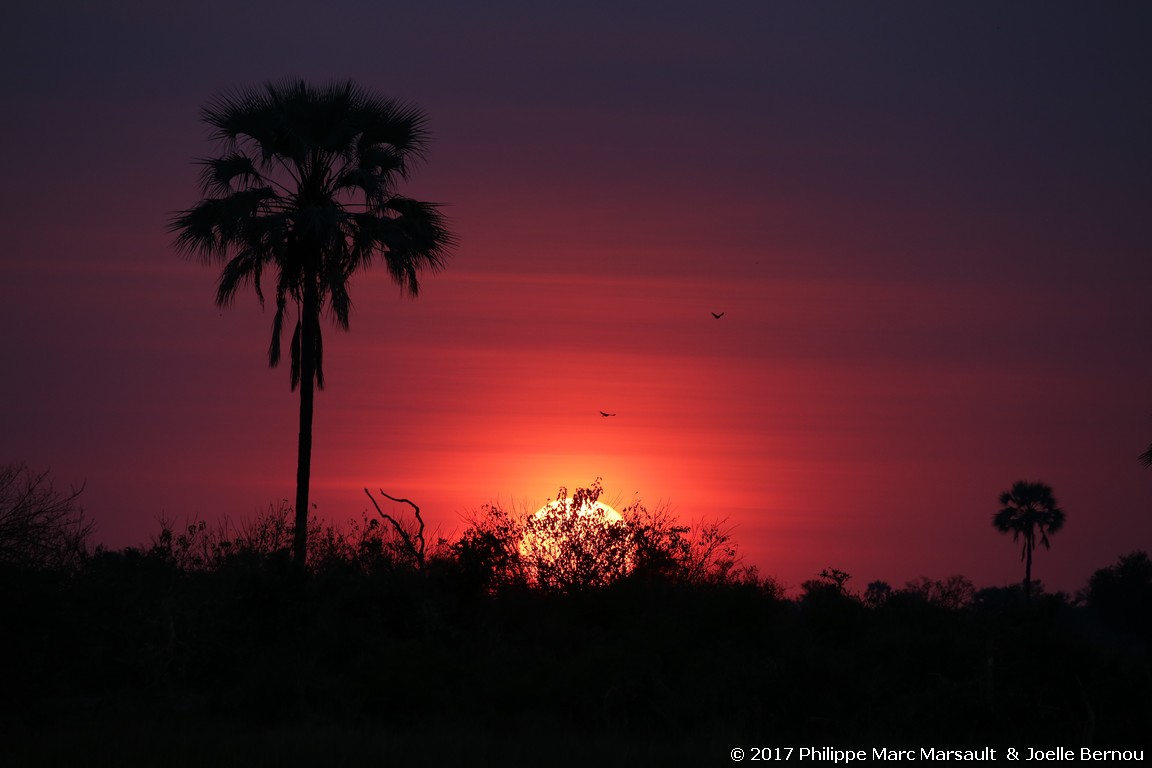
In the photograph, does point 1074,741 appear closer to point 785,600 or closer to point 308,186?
point 785,600

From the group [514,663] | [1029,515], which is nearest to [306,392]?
[514,663]

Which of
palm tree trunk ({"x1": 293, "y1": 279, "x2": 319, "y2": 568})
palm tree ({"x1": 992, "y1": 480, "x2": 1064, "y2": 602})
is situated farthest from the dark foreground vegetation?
palm tree ({"x1": 992, "y1": 480, "x2": 1064, "y2": 602})

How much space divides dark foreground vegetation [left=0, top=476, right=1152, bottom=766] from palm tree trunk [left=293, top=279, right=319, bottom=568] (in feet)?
3.81

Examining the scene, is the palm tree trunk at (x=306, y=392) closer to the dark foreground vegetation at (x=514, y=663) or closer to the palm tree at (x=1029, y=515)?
the dark foreground vegetation at (x=514, y=663)

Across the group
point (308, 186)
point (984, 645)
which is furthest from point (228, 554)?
point (984, 645)

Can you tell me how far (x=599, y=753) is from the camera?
23.3 m

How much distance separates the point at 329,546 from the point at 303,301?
20.5ft

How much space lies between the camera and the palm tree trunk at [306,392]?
31.3 metres

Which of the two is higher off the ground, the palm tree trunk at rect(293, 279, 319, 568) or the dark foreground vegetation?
the palm tree trunk at rect(293, 279, 319, 568)

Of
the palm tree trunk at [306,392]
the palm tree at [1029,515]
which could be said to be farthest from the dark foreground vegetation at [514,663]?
the palm tree at [1029,515]

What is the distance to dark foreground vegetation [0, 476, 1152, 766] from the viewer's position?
941 inches

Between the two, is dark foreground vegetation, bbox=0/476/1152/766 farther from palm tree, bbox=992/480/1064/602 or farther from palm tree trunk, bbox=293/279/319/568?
palm tree, bbox=992/480/1064/602

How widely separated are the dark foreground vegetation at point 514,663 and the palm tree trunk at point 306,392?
3.81ft

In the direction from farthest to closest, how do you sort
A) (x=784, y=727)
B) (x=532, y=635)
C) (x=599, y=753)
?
(x=532, y=635)
(x=784, y=727)
(x=599, y=753)
